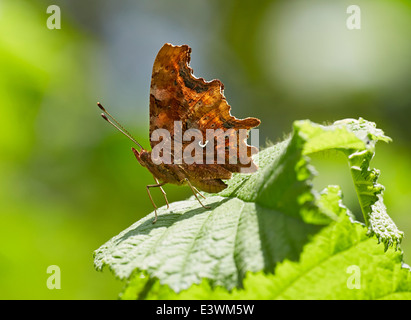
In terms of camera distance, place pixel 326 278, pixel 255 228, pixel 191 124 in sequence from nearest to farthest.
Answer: pixel 255 228 < pixel 326 278 < pixel 191 124

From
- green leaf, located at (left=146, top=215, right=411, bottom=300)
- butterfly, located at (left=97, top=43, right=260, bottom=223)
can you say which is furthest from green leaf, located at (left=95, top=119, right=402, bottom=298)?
butterfly, located at (left=97, top=43, right=260, bottom=223)

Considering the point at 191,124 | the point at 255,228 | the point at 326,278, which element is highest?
the point at 191,124

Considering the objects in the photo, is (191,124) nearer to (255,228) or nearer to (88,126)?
(255,228)

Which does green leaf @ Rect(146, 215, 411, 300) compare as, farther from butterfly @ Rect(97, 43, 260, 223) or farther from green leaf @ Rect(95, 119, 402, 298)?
butterfly @ Rect(97, 43, 260, 223)

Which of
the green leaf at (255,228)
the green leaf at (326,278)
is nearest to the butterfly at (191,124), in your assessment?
the green leaf at (255,228)

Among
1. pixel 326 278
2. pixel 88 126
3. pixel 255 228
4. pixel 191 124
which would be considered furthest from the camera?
pixel 88 126

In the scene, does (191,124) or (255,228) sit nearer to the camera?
(255,228)

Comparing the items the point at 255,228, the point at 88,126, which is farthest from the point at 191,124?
the point at 88,126
